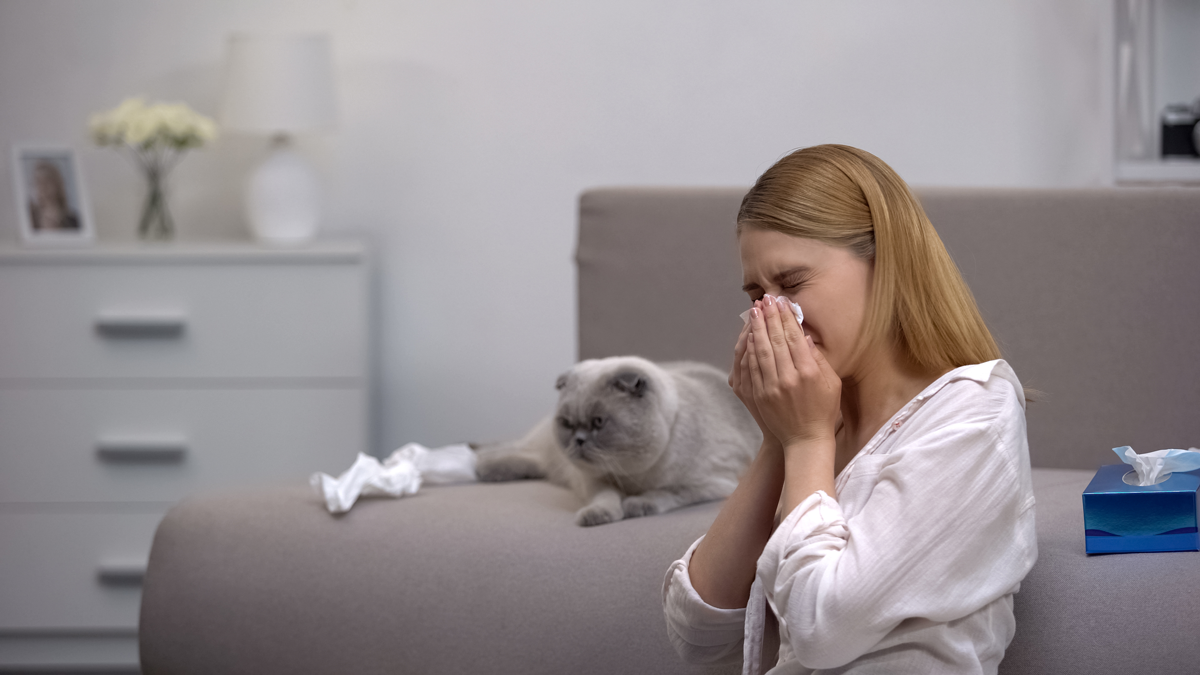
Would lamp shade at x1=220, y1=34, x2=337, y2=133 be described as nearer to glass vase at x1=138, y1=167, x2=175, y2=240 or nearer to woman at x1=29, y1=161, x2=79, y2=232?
A: glass vase at x1=138, y1=167, x2=175, y2=240

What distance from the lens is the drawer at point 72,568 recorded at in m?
2.38

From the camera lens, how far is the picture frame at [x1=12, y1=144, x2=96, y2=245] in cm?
253

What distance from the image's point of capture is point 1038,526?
1149 millimetres

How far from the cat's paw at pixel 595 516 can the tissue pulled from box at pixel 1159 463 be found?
2.17ft

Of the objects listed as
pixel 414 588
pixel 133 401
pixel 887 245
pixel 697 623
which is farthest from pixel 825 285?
pixel 133 401

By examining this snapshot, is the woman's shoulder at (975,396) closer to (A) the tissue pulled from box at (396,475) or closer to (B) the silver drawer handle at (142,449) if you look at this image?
(A) the tissue pulled from box at (396,475)

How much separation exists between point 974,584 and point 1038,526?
383 millimetres

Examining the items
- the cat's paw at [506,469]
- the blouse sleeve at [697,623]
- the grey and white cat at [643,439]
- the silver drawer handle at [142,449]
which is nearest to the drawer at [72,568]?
the silver drawer handle at [142,449]

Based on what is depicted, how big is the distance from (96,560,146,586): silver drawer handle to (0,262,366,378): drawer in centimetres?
46

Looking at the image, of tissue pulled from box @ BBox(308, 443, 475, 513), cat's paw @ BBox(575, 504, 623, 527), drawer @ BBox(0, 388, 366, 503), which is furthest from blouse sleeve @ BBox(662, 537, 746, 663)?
drawer @ BBox(0, 388, 366, 503)

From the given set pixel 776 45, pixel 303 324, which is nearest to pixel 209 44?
pixel 303 324

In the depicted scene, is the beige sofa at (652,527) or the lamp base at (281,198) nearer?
the beige sofa at (652,527)

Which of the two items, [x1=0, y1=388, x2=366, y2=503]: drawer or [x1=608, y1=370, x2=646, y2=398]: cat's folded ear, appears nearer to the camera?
[x1=608, y1=370, x2=646, y2=398]: cat's folded ear

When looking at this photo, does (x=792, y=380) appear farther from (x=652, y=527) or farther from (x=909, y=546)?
(x=652, y=527)
